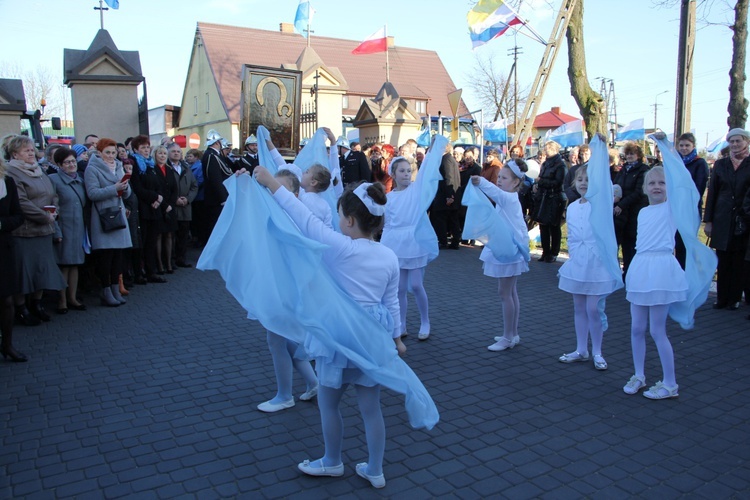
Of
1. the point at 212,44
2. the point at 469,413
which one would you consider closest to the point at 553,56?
the point at 469,413

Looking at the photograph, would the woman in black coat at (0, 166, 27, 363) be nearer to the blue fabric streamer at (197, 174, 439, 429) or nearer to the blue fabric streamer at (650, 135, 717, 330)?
the blue fabric streamer at (197, 174, 439, 429)

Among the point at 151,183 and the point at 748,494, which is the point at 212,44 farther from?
the point at 748,494

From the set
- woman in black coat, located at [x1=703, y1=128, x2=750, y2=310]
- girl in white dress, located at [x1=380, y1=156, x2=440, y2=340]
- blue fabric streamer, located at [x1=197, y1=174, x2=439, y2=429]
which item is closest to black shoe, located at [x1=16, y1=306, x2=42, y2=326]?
blue fabric streamer, located at [x1=197, y1=174, x2=439, y2=429]

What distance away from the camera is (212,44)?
39.4 m

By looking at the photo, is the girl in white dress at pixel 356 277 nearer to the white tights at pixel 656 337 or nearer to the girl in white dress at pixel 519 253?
the white tights at pixel 656 337

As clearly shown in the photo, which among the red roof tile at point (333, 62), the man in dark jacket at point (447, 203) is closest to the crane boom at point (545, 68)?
the man in dark jacket at point (447, 203)

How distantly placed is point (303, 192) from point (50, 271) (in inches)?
131

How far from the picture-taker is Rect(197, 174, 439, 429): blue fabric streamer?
318 centimetres

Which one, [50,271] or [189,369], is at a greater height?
[50,271]

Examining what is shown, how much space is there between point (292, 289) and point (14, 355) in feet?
12.1

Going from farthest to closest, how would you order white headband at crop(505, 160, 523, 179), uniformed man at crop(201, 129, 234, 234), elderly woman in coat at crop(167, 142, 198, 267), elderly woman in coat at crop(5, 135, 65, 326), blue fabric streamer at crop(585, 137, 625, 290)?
uniformed man at crop(201, 129, 234, 234) < elderly woman in coat at crop(167, 142, 198, 267) < elderly woman in coat at crop(5, 135, 65, 326) < white headband at crop(505, 160, 523, 179) < blue fabric streamer at crop(585, 137, 625, 290)

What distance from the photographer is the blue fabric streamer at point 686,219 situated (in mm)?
4793

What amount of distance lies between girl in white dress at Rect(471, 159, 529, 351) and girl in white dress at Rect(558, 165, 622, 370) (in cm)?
51

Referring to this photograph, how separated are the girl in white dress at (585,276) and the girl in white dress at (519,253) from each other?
51cm
